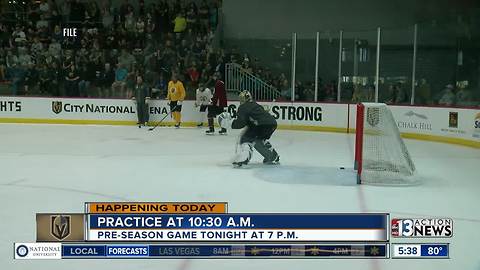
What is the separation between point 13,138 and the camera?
11094 mm

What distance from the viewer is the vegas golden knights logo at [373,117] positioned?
284 inches

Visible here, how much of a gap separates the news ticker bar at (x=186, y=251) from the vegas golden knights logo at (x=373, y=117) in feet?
13.6

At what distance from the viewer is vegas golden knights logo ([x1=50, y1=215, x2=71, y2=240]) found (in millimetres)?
3131

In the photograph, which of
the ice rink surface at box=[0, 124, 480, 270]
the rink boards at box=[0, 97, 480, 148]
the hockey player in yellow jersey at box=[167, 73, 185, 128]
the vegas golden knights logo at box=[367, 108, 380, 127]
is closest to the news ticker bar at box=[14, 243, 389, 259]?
the ice rink surface at box=[0, 124, 480, 270]

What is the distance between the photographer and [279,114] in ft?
45.8

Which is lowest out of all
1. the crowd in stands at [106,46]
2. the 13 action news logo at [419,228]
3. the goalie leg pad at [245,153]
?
the goalie leg pad at [245,153]

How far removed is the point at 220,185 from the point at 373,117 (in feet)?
7.19

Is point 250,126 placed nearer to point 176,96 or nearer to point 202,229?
point 202,229

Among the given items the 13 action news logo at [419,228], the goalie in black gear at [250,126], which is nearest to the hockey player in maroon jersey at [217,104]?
the goalie in black gear at [250,126]

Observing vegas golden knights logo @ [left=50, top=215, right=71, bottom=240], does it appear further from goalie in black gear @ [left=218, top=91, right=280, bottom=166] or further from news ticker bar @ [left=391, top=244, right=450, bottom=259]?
goalie in black gear @ [left=218, top=91, right=280, bottom=166]

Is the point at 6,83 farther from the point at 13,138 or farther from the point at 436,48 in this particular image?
the point at 436,48

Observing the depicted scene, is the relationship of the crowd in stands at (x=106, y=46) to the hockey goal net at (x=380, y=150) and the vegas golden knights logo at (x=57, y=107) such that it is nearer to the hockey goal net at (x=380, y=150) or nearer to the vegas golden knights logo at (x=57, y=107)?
the vegas golden knights logo at (x=57, y=107)

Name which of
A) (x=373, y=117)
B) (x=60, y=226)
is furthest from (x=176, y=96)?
(x=60, y=226)

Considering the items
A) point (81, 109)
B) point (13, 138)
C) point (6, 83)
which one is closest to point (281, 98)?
point (81, 109)
